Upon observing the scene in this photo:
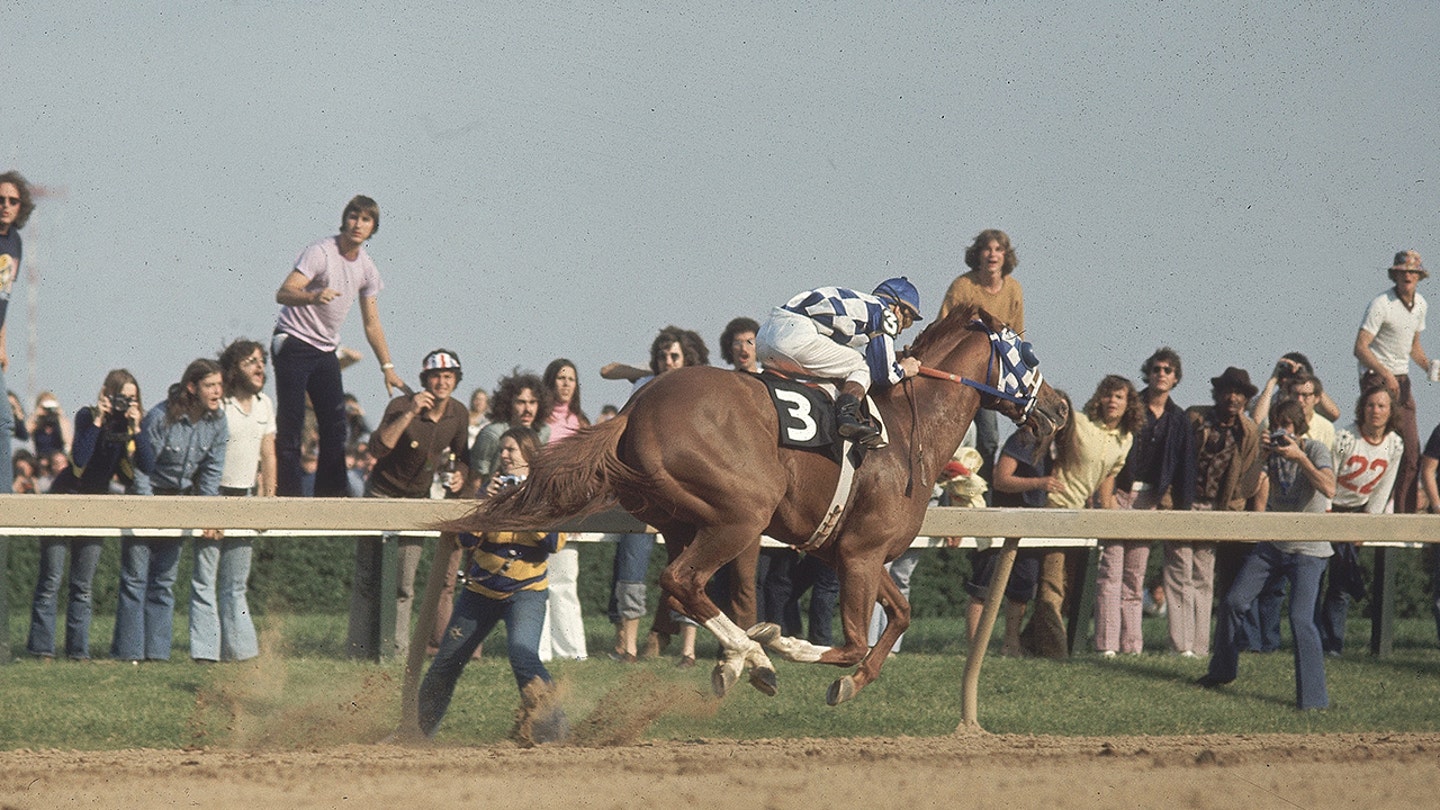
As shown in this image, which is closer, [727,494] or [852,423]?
[727,494]

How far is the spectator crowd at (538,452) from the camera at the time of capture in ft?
22.9

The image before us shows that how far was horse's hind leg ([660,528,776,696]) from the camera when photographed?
5723 mm

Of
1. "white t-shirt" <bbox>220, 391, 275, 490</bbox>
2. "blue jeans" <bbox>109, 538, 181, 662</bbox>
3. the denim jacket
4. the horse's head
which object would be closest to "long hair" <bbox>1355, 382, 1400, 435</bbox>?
the horse's head

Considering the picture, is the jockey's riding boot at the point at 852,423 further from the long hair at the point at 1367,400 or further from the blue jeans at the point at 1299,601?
the long hair at the point at 1367,400

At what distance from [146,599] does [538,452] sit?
3.26 m

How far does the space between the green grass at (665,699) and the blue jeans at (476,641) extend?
0.68 ft

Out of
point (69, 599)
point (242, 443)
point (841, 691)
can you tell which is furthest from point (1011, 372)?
point (69, 599)

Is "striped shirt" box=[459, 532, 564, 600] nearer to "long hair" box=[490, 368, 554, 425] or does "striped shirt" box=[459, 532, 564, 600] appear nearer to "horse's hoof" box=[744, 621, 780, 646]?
"horse's hoof" box=[744, 621, 780, 646]

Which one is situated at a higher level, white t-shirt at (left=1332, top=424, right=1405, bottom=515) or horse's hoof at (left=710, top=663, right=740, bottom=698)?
white t-shirt at (left=1332, top=424, right=1405, bottom=515)

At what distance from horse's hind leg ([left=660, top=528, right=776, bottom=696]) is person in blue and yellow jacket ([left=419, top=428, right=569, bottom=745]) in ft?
1.99

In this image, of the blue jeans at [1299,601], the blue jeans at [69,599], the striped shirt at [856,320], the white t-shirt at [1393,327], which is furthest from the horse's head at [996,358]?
the white t-shirt at [1393,327]

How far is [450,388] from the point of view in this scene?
27.7 ft

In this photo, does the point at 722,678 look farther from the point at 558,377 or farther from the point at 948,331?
the point at 558,377

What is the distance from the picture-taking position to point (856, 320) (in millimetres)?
6109
